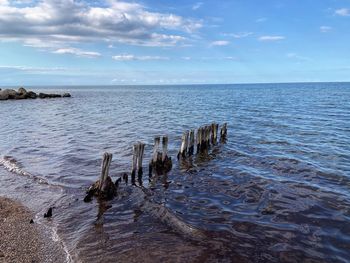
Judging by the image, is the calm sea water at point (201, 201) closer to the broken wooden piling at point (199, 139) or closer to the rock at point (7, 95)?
the broken wooden piling at point (199, 139)

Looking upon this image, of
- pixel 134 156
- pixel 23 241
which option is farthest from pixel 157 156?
pixel 23 241

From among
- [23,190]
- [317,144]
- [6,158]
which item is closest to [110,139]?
[6,158]

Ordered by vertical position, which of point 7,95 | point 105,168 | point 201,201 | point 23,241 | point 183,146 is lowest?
point 7,95

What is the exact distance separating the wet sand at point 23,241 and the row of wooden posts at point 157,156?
261cm

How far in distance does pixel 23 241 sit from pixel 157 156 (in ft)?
28.8

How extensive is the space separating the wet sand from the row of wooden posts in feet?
8.58

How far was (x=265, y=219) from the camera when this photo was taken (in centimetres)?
1148

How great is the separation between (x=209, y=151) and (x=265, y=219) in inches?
428

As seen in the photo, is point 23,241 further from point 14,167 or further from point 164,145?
point 14,167

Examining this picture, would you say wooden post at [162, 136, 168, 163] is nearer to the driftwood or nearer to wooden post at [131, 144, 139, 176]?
the driftwood

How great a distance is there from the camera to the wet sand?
8.44m

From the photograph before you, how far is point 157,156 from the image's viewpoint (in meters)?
17.2

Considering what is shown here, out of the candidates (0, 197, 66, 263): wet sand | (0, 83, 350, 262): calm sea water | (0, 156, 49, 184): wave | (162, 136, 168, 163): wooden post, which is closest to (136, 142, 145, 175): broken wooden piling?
(0, 83, 350, 262): calm sea water

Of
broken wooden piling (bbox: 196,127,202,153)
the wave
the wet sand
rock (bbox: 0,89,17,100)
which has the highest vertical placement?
broken wooden piling (bbox: 196,127,202,153)
